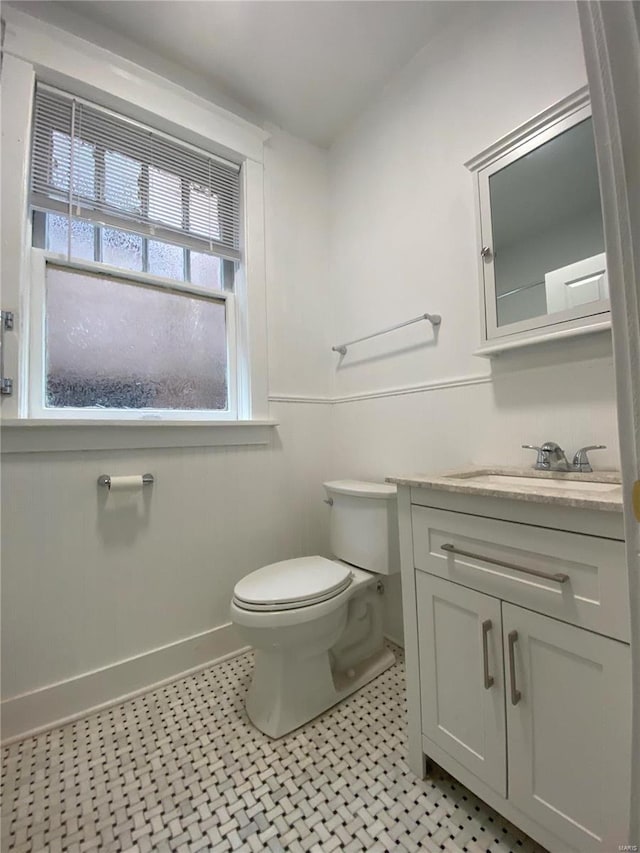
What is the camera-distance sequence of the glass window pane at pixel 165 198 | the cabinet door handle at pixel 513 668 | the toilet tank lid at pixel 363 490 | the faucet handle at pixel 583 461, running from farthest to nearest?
the glass window pane at pixel 165 198 → the toilet tank lid at pixel 363 490 → the faucet handle at pixel 583 461 → the cabinet door handle at pixel 513 668

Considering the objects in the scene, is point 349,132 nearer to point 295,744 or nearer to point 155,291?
point 155,291

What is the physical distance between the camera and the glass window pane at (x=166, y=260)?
64.9 inches

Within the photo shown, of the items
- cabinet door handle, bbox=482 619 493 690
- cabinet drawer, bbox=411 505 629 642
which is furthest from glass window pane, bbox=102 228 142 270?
cabinet door handle, bbox=482 619 493 690

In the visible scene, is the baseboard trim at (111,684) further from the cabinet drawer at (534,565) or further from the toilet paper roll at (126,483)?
the cabinet drawer at (534,565)

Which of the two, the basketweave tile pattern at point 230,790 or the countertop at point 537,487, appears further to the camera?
the basketweave tile pattern at point 230,790

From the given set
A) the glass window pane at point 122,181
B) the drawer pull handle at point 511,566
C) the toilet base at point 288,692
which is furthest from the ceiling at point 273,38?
the toilet base at point 288,692

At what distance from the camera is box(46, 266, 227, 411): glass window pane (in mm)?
1412

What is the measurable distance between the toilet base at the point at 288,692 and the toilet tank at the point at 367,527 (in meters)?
0.38

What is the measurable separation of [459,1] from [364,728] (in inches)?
105

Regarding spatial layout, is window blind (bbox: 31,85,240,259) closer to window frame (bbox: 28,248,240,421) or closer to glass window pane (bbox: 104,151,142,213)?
glass window pane (bbox: 104,151,142,213)

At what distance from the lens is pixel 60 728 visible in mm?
1232

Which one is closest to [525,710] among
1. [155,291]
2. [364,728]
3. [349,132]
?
[364,728]

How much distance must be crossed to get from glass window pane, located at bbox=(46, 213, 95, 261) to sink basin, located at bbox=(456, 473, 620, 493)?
1677mm

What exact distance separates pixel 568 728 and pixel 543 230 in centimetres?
133
